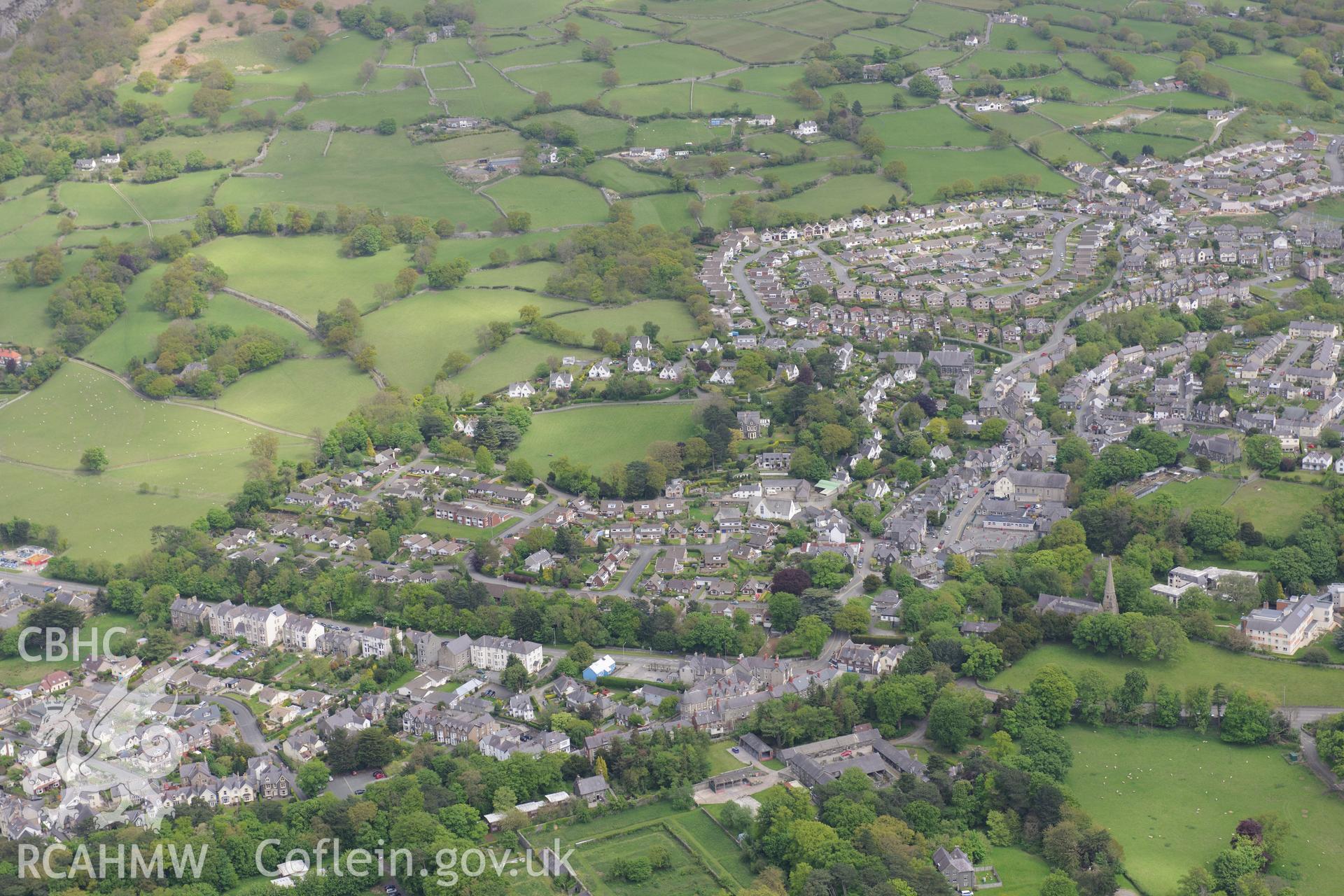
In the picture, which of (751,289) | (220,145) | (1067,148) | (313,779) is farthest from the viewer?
(220,145)

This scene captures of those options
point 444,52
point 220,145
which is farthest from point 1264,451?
point 444,52

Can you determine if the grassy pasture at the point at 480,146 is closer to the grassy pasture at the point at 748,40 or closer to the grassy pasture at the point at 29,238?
the grassy pasture at the point at 748,40

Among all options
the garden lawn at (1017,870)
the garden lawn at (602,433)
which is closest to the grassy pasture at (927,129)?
the garden lawn at (602,433)

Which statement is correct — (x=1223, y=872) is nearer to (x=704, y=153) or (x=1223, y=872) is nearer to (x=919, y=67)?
(x=704, y=153)

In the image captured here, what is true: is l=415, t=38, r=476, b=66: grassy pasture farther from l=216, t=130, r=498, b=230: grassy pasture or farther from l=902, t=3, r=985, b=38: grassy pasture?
l=902, t=3, r=985, b=38: grassy pasture

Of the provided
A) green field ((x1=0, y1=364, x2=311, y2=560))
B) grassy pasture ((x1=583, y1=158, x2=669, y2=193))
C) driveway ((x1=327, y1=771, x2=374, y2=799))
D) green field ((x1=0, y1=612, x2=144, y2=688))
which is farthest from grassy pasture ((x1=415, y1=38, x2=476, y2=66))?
driveway ((x1=327, y1=771, x2=374, y2=799))

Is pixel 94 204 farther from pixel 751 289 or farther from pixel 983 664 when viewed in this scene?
pixel 983 664
